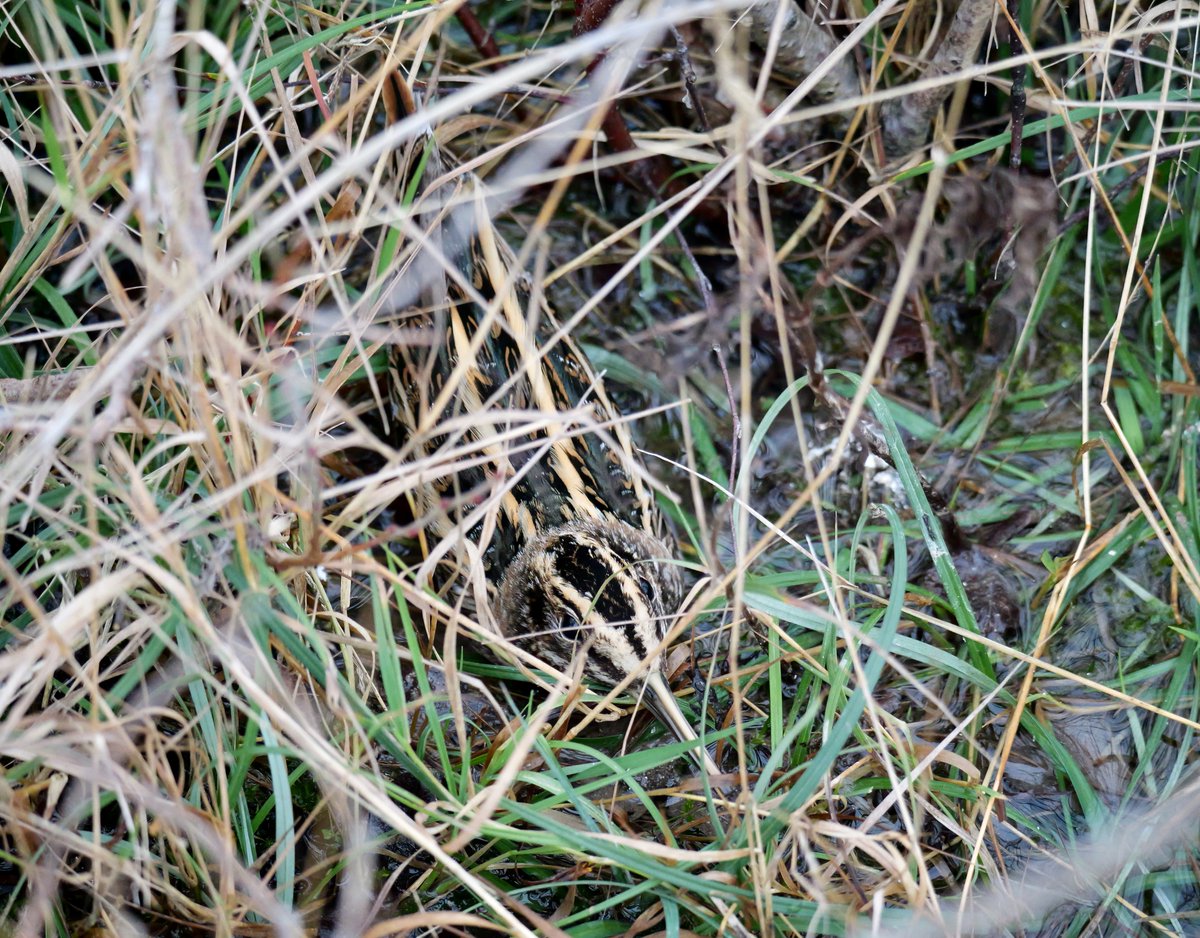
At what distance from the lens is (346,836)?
2.41 m

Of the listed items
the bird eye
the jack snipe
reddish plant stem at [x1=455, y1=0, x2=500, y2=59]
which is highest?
reddish plant stem at [x1=455, y1=0, x2=500, y2=59]

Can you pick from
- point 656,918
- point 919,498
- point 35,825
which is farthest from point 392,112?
point 656,918

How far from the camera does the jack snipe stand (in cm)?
278

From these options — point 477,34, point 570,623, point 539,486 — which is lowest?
point 570,623

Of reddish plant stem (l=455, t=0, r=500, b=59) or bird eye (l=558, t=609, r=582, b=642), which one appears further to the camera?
reddish plant stem (l=455, t=0, r=500, b=59)

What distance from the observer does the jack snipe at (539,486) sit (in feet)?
9.13

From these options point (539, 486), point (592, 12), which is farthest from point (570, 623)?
point (592, 12)

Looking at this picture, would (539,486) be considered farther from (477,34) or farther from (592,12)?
(477,34)

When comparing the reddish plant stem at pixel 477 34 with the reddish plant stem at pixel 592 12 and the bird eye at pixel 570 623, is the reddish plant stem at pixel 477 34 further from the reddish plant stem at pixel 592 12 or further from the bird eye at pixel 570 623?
the bird eye at pixel 570 623

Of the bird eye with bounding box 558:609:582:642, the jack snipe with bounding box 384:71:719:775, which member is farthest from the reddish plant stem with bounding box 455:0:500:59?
the bird eye with bounding box 558:609:582:642

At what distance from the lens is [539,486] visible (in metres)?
3.13

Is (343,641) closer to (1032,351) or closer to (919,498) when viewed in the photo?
(919,498)

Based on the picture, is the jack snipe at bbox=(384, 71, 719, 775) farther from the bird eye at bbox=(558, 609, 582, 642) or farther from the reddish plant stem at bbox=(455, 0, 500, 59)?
the reddish plant stem at bbox=(455, 0, 500, 59)

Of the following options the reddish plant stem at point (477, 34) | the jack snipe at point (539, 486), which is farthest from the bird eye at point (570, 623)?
the reddish plant stem at point (477, 34)
